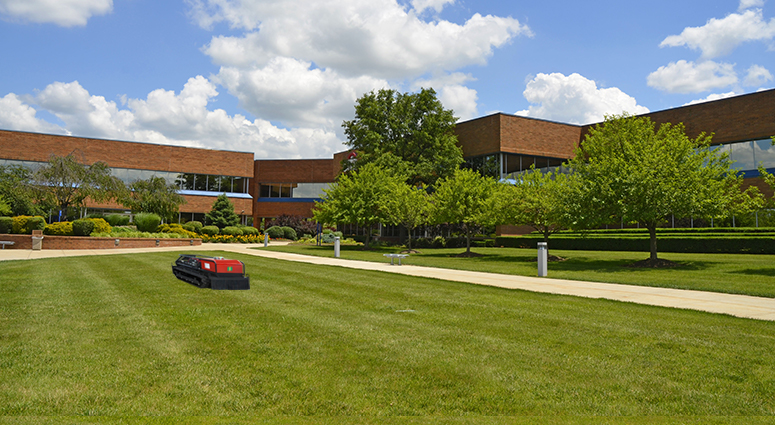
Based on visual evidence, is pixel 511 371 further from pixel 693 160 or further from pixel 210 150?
pixel 210 150

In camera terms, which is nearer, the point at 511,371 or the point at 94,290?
the point at 511,371

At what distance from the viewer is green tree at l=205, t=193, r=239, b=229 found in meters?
48.8

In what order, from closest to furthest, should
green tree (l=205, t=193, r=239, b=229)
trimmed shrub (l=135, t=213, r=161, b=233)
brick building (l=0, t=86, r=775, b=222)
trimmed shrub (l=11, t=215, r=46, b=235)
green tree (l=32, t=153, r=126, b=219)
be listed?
trimmed shrub (l=11, t=215, r=46, b=235) < brick building (l=0, t=86, r=775, b=222) < green tree (l=32, t=153, r=126, b=219) < trimmed shrub (l=135, t=213, r=161, b=233) < green tree (l=205, t=193, r=239, b=229)

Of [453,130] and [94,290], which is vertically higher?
[453,130]

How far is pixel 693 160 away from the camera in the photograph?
18984 mm

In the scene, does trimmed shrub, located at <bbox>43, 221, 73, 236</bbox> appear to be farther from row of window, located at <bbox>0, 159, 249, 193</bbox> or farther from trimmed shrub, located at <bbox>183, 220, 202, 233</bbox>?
row of window, located at <bbox>0, 159, 249, 193</bbox>

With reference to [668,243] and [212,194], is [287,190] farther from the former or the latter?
[668,243]

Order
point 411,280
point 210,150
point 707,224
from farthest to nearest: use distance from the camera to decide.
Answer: point 210,150, point 707,224, point 411,280

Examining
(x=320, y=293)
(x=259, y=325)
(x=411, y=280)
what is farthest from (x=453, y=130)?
(x=259, y=325)

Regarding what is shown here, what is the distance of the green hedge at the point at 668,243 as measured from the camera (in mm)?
23312

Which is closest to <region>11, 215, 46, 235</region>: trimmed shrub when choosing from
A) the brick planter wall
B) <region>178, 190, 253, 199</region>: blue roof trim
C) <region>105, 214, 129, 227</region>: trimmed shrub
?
the brick planter wall

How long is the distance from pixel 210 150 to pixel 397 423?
5519 cm

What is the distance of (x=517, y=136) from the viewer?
40.5 meters

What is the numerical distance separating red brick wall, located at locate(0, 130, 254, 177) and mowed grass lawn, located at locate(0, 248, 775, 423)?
4506cm
